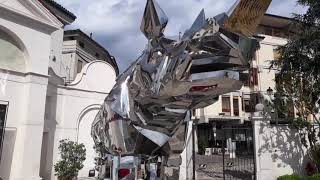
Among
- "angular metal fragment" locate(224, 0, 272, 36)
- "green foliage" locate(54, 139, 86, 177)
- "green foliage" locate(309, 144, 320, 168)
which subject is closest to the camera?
"angular metal fragment" locate(224, 0, 272, 36)

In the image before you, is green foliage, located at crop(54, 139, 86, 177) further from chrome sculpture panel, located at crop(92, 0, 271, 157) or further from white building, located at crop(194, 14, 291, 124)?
white building, located at crop(194, 14, 291, 124)

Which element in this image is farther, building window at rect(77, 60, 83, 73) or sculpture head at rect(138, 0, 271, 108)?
building window at rect(77, 60, 83, 73)

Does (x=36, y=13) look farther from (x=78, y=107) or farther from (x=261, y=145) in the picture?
(x=261, y=145)

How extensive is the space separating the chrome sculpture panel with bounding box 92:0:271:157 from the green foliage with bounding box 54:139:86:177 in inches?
386

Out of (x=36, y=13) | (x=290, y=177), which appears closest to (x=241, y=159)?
(x=290, y=177)

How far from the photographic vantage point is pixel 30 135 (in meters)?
12.5

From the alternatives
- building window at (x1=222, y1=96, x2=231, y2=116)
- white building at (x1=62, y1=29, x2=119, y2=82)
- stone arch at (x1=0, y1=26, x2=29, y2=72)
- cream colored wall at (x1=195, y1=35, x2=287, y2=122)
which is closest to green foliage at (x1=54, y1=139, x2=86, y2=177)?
stone arch at (x1=0, y1=26, x2=29, y2=72)

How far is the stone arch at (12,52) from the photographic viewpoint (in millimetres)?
12297

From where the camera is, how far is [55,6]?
66.1 ft

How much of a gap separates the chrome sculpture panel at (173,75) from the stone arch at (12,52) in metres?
9.00

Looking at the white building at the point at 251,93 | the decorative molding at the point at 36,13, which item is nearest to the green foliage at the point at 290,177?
the decorative molding at the point at 36,13

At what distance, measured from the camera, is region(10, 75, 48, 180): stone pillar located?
1228 centimetres

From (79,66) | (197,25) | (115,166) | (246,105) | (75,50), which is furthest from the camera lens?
(246,105)

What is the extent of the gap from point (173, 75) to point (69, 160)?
11923 millimetres
